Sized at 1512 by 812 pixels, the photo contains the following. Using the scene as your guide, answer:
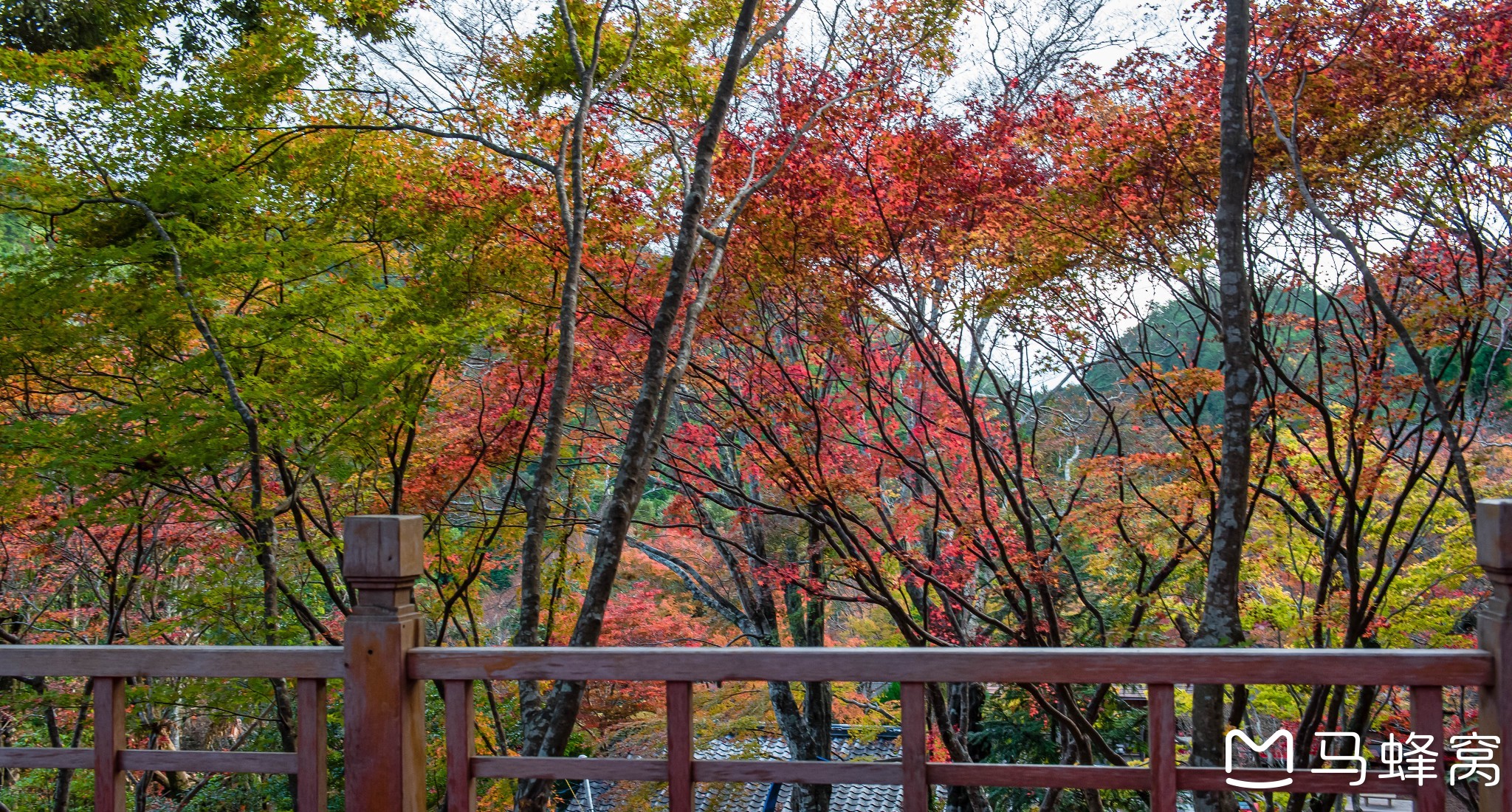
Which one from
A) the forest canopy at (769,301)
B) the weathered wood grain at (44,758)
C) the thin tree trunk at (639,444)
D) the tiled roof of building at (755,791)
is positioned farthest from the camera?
the tiled roof of building at (755,791)

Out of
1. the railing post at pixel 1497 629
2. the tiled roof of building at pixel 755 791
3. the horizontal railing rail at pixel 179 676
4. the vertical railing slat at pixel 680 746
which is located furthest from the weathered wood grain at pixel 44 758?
the tiled roof of building at pixel 755 791

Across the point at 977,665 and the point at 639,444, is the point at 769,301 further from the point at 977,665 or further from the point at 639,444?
the point at 977,665

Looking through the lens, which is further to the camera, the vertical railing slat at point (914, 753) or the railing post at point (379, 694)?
the railing post at point (379, 694)

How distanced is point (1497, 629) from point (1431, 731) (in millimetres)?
271

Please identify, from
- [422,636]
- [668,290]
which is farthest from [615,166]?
[422,636]

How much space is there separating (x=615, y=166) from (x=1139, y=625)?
5.48 m

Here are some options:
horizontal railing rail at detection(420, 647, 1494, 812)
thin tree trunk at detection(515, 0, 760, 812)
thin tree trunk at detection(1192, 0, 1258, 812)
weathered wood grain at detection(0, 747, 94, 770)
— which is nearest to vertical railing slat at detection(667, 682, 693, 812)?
horizontal railing rail at detection(420, 647, 1494, 812)

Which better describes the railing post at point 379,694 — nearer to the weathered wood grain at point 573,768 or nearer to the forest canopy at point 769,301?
the weathered wood grain at point 573,768

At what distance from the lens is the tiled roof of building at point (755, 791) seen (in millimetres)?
10445

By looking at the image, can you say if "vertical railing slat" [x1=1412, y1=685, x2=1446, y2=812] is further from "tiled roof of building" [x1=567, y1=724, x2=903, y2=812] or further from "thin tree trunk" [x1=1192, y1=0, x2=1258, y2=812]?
"tiled roof of building" [x1=567, y1=724, x2=903, y2=812]

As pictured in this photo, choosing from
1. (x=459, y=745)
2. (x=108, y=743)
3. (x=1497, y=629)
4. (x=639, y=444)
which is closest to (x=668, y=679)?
(x=459, y=745)

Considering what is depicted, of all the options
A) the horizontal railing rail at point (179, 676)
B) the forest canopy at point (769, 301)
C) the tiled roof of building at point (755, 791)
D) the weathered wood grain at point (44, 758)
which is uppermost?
the forest canopy at point (769, 301)

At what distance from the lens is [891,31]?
6.75m

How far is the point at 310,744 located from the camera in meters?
2.24
